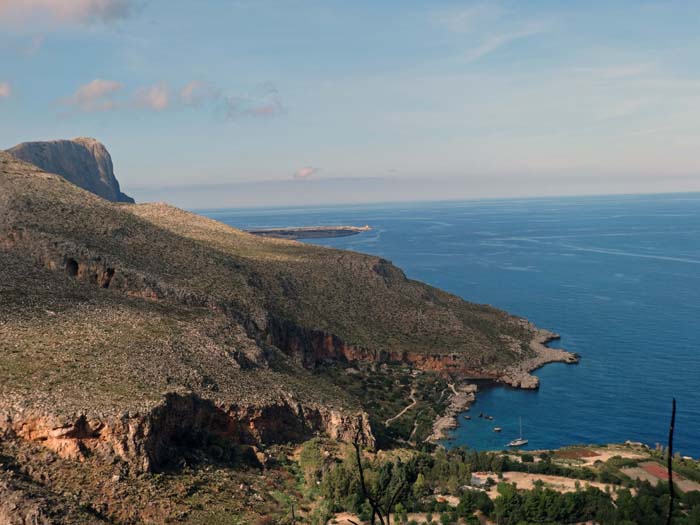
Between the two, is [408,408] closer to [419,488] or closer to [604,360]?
[419,488]

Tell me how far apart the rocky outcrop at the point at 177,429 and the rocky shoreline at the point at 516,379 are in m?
23.5

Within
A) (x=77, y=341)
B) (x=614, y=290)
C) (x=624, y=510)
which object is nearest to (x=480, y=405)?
(x=624, y=510)

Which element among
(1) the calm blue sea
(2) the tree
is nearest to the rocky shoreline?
(1) the calm blue sea

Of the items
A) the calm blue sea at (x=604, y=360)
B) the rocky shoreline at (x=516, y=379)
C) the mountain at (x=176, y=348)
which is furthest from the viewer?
the rocky shoreline at (x=516, y=379)

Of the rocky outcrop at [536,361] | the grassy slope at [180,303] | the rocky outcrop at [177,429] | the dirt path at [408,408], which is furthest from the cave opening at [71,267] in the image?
the rocky outcrop at [536,361]

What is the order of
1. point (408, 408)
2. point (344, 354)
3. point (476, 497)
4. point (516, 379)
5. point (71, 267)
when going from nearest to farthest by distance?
point (476, 497) < point (71, 267) < point (408, 408) < point (344, 354) < point (516, 379)

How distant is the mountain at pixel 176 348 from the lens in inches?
1405

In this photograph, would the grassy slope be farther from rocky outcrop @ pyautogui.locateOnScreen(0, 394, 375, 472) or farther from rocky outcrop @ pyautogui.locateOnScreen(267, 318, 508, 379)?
rocky outcrop @ pyautogui.locateOnScreen(0, 394, 375, 472)

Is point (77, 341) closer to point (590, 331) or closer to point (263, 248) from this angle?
point (263, 248)

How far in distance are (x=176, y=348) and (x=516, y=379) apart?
2440 inches

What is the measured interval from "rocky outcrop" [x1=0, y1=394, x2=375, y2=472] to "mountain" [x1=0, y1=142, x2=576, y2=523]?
0.37 ft

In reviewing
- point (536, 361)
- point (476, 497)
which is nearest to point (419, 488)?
point (476, 497)

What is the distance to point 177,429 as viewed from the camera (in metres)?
41.8

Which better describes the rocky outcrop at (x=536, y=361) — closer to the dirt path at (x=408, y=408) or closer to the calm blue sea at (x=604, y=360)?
the calm blue sea at (x=604, y=360)
